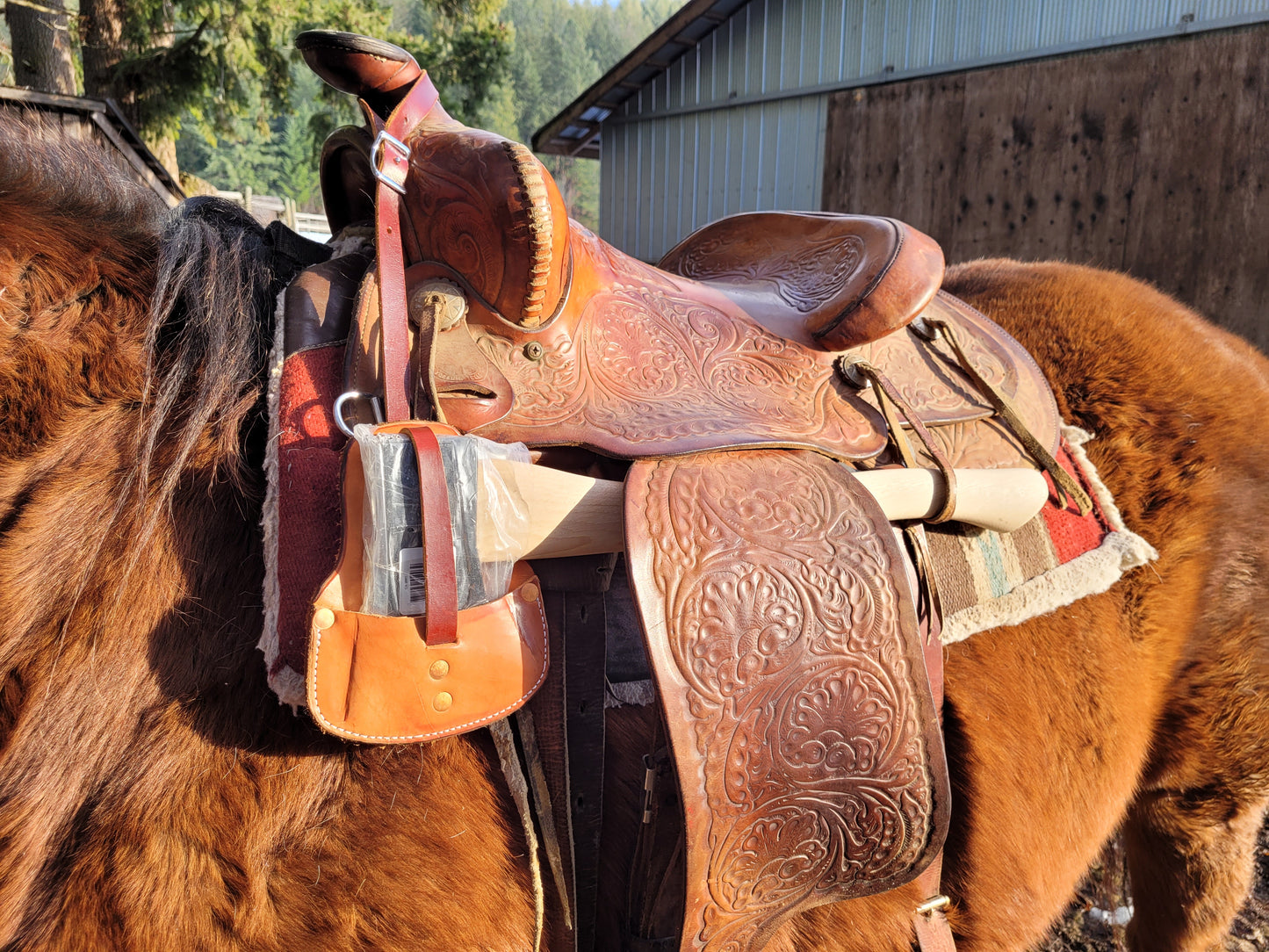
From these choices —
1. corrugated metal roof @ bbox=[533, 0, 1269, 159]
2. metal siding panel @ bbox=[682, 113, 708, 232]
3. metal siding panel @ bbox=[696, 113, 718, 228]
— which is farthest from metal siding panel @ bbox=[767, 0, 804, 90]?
metal siding panel @ bbox=[682, 113, 708, 232]

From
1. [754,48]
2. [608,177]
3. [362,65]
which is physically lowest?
[608,177]

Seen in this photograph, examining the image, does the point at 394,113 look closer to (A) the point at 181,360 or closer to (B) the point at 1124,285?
(A) the point at 181,360

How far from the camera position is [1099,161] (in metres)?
5.26

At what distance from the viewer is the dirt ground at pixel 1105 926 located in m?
2.08

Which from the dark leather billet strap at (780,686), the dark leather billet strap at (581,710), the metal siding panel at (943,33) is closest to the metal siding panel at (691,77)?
the metal siding panel at (943,33)

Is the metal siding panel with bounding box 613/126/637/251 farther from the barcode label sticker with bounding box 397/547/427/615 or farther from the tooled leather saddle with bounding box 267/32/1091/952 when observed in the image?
the barcode label sticker with bounding box 397/547/427/615

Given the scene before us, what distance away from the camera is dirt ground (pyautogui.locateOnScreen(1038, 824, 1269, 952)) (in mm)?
2085

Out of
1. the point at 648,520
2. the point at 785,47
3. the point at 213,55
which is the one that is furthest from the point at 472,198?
the point at 785,47

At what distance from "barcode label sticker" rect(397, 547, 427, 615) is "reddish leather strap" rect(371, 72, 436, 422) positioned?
161 millimetres

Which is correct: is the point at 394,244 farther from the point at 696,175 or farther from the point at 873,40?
the point at 696,175

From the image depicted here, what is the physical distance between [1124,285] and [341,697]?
1.83 meters

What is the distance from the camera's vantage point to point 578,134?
368 inches

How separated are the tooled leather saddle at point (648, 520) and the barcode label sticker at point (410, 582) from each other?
0.03 m

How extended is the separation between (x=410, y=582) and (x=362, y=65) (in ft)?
2.28
